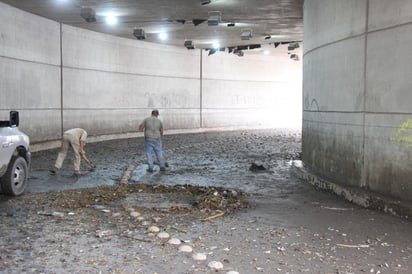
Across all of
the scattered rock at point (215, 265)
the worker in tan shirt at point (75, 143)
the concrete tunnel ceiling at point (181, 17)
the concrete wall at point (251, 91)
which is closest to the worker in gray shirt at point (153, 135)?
the worker in tan shirt at point (75, 143)

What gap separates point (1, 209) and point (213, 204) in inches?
134

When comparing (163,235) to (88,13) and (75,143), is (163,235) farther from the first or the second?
(88,13)

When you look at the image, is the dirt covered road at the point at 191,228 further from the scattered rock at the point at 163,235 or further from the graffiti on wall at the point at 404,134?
the graffiti on wall at the point at 404,134

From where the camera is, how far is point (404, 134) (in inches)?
269

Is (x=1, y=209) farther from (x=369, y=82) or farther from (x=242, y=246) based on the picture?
A: (x=369, y=82)

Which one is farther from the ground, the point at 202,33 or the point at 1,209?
the point at 202,33

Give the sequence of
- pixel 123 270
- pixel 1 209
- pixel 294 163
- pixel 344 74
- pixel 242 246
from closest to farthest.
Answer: pixel 123 270, pixel 242 246, pixel 1 209, pixel 344 74, pixel 294 163

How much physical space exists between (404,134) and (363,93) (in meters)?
1.19

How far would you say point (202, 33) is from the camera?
19.1 meters

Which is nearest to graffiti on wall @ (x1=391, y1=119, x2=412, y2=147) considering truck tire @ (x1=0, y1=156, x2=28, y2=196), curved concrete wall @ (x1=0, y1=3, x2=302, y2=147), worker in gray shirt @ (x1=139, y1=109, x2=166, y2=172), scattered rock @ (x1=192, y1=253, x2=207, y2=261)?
scattered rock @ (x1=192, y1=253, x2=207, y2=261)

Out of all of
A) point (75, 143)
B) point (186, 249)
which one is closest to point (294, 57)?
point (75, 143)

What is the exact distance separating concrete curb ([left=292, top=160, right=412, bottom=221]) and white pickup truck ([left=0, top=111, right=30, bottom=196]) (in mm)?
5782

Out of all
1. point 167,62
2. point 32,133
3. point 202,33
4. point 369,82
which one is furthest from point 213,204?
point 167,62

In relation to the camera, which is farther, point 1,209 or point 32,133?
point 32,133
